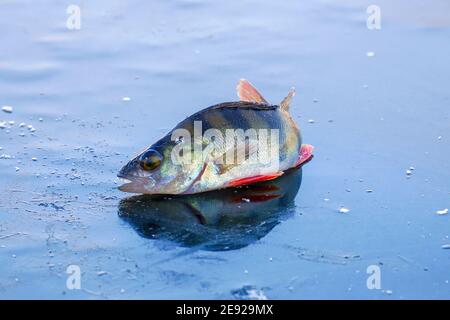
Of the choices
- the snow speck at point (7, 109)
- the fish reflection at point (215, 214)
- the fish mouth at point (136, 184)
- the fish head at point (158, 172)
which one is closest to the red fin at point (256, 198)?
the fish reflection at point (215, 214)

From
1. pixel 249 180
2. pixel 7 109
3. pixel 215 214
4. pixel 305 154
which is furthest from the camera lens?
pixel 7 109

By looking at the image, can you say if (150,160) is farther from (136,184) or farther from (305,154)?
(305,154)

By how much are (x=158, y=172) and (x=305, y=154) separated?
1.10 metres

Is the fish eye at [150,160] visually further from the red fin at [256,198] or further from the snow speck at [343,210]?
the snow speck at [343,210]

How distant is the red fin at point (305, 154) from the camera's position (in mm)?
5629

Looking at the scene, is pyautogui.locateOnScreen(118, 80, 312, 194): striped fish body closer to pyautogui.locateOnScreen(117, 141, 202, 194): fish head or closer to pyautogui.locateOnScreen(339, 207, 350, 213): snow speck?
pyautogui.locateOnScreen(117, 141, 202, 194): fish head

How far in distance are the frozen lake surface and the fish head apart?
4.6 inches

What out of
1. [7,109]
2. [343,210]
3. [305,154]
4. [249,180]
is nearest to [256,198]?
[249,180]

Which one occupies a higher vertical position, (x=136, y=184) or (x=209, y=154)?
(x=209, y=154)

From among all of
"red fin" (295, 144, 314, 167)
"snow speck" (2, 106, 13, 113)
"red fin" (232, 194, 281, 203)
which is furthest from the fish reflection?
"snow speck" (2, 106, 13, 113)

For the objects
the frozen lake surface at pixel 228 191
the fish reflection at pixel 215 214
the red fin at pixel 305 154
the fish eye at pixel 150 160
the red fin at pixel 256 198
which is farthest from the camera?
the red fin at pixel 305 154

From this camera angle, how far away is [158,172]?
5.04 meters

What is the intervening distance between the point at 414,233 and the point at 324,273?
70 centimetres
